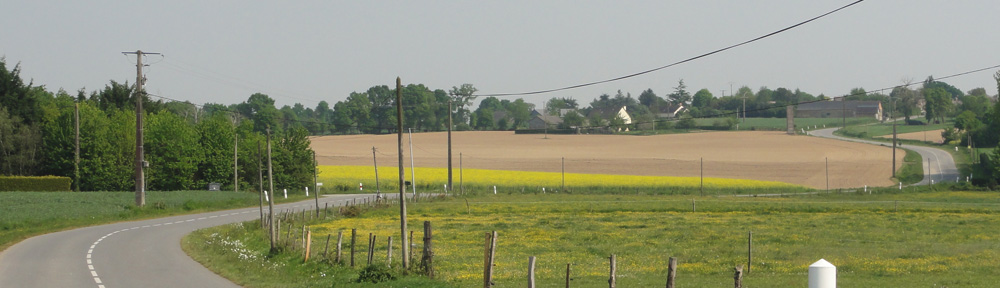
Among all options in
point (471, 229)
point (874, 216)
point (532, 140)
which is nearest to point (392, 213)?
point (471, 229)

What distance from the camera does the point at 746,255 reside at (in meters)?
33.3

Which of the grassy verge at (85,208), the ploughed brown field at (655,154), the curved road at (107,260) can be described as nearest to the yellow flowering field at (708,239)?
the curved road at (107,260)

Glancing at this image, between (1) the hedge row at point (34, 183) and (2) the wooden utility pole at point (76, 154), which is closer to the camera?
(2) the wooden utility pole at point (76, 154)

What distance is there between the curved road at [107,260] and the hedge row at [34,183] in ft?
107

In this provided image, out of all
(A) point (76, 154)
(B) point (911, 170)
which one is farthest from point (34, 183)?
(B) point (911, 170)

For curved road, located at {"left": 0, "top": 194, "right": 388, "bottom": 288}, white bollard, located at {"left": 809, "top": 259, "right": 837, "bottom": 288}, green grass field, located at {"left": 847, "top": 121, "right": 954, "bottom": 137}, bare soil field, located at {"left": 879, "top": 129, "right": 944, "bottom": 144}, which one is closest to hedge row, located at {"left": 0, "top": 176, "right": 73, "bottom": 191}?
curved road, located at {"left": 0, "top": 194, "right": 388, "bottom": 288}

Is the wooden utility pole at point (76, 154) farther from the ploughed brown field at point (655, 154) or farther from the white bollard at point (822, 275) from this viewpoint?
the white bollard at point (822, 275)

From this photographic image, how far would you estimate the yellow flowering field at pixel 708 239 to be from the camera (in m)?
27.2

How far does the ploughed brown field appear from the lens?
108438 mm

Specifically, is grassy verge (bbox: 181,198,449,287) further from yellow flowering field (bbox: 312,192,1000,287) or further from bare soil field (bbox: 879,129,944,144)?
bare soil field (bbox: 879,129,944,144)

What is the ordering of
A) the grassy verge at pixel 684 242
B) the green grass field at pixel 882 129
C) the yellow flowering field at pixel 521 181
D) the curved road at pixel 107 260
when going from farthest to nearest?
the green grass field at pixel 882 129 < the yellow flowering field at pixel 521 181 < the grassy verge at pixel 684 242 < the curved road at pixel 107 260

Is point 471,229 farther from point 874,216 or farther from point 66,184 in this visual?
point 66,184

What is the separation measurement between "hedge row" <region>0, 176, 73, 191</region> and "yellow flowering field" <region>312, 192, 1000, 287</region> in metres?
33.4

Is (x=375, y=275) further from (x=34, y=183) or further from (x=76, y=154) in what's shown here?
(x=34, y=183)
